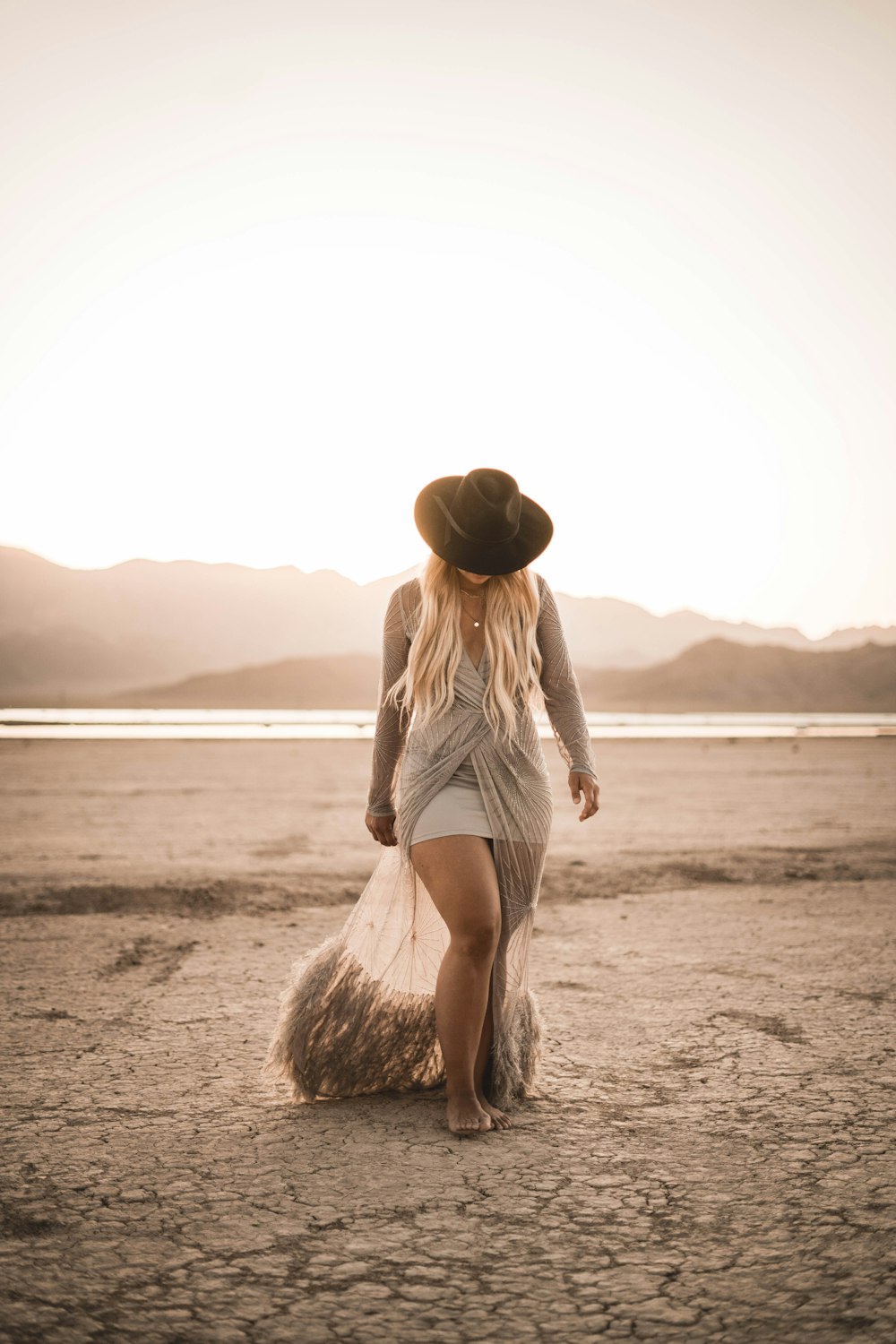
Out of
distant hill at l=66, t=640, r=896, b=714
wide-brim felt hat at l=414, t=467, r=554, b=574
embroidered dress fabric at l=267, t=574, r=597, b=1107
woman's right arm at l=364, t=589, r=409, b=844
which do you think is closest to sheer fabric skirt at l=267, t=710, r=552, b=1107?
embroidered dress fabric at l=267, t=574, r=597, b=1107

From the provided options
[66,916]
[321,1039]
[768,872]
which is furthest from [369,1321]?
[768,872]

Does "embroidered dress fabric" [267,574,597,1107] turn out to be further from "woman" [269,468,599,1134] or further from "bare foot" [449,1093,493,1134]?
"bare foot" [449,1093,493,1134]

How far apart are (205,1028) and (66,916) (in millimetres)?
2675

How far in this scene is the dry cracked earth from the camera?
2.50 meters

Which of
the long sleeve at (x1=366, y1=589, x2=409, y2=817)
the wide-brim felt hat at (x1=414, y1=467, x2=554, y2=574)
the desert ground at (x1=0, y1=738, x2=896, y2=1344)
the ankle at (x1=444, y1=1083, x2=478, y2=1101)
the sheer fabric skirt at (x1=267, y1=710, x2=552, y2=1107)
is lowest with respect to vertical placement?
the desert ground at (x1=0, y1=738, x2=896, y2=1344)

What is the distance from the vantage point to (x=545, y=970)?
5.79 meters

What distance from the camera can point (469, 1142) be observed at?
3.54m

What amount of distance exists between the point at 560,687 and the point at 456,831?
71cm

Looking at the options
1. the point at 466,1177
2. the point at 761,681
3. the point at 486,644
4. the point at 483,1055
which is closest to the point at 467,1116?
the point at 483,1055

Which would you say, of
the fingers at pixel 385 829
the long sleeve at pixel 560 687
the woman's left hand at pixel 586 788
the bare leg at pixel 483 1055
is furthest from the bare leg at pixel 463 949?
the long sleeve at pixel 560 687

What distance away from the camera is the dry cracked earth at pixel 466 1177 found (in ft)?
8.21

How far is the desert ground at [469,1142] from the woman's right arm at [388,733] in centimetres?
100

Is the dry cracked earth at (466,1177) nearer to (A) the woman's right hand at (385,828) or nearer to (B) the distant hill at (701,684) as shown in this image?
(A) the woman's right hand at (385,828)

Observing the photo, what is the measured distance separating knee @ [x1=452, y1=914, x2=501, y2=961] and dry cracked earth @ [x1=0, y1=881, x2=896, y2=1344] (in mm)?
589
